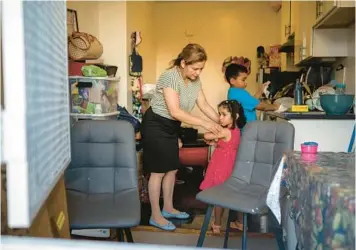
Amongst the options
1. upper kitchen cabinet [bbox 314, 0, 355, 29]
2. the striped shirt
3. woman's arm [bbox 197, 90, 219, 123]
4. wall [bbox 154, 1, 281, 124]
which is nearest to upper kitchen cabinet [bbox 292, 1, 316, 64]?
upper kitchen cabinet [bbox 314, 0, 355, 29]

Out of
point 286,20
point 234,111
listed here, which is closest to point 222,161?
point 234,111

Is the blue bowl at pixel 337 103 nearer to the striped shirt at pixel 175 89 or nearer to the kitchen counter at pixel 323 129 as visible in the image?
the kitchen counter at pixel 323 129

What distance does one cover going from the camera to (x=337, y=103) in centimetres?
260

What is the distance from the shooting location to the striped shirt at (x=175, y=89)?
8.74 ft

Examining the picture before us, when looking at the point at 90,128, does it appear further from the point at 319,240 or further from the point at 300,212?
the point at 319,240

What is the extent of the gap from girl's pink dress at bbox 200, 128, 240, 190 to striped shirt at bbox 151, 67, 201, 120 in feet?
1.21

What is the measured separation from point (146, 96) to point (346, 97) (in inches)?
87.7

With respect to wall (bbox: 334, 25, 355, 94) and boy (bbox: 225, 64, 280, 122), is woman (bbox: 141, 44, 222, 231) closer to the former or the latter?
boy (bbox: 225, 64, 280, 122)

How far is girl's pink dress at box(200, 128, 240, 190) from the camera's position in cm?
269

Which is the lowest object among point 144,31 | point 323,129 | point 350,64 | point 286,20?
point 323,129

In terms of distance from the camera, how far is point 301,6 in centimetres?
409

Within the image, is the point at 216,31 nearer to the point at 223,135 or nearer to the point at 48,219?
the point at 223,135

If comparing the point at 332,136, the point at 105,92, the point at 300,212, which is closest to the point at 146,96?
the point at 105,92

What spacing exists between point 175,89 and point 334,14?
1338mm
